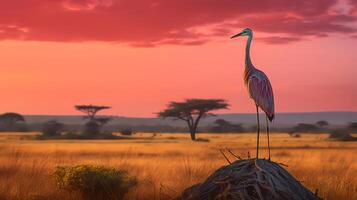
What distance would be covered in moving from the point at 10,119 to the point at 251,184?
298 feet

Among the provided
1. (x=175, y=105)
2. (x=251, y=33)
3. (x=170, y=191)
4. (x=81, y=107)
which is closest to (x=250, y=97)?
(x=251, y=33)

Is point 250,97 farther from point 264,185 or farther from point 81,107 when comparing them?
point 81,107

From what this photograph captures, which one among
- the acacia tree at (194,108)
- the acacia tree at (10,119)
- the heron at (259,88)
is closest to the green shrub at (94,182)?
the heron at (259,88)

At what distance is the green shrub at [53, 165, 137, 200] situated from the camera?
12.5 m

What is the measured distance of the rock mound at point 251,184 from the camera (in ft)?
27.9

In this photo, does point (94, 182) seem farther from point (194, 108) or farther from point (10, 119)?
point (10, 119)

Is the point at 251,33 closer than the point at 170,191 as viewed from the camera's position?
Yes

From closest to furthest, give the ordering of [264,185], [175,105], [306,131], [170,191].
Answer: [264,185] → [170,191] → [175,105] → [306,131]

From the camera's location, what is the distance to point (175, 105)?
6900cm

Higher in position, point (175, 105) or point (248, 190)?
point (175, 105)

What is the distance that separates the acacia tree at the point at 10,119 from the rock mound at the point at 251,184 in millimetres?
89084

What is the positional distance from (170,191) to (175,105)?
56.3 metres

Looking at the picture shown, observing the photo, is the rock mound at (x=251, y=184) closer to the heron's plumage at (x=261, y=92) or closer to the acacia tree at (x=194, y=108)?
the heron's plumage at (x=261, y=92)

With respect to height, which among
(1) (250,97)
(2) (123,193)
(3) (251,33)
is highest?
(3) (251,33)
